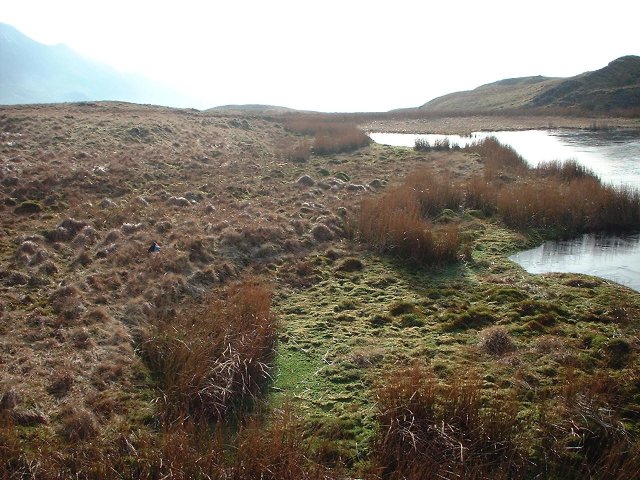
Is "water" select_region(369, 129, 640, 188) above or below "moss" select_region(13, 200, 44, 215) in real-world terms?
below

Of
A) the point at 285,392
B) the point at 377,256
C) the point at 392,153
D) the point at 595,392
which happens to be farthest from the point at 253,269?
the point at 392,153

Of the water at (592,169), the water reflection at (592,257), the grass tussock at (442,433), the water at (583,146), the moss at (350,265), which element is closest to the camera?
the grass tussock at (442,433)

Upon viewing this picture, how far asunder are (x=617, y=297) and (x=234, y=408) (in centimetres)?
707

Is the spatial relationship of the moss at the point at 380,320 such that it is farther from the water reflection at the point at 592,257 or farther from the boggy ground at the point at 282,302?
the water reflection at the point at 592,257

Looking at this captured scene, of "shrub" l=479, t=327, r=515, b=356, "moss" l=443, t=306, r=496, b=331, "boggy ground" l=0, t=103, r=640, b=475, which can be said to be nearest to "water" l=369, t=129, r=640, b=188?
"boggy ground" l=0, t=103, r=640, b=475

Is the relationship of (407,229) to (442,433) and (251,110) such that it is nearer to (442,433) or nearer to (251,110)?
(442,433)

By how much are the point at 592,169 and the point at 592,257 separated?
32.2ft

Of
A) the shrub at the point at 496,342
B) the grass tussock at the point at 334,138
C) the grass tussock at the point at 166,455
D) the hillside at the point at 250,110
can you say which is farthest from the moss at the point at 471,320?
the hillside at the point at 250,110

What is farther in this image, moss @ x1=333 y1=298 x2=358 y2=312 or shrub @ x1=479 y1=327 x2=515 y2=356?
moss @ x1=333 y1=298 x2=358 y2=312

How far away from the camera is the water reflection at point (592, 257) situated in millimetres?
10332

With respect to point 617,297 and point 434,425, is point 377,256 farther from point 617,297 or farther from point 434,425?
point 434,425

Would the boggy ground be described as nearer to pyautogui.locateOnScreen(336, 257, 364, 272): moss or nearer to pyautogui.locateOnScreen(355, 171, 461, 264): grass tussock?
pyautogui.locateOnScreen(336, 257, 364, 272): moss

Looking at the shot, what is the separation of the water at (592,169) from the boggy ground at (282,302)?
910 mm

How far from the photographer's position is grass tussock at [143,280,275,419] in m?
5.72
